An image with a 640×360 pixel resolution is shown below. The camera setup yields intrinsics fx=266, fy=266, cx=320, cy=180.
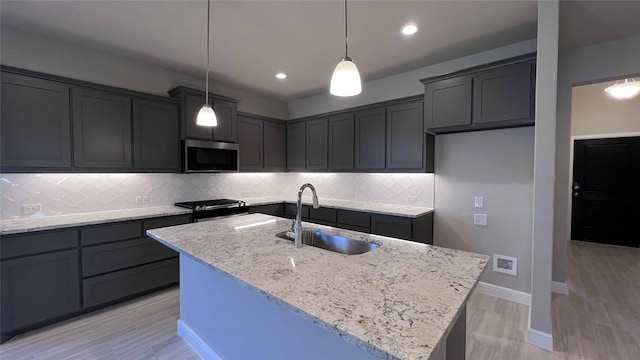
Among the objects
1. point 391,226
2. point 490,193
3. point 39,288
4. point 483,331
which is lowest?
point 483,331

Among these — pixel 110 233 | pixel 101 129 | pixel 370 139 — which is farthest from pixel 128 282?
pixel 370 139

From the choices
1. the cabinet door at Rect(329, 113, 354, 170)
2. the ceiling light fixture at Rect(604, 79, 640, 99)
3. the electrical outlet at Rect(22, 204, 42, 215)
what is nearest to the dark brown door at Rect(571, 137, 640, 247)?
the ceiling light fixture at Rect(604, 79, 640, 99)

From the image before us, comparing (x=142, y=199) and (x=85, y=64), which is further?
(x=142, y=199)

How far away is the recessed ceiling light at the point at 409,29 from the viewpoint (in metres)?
2.45

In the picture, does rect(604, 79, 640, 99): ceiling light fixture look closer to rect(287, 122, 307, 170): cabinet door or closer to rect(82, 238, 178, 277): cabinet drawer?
rect(287, 122, 307, 170): cabinet door

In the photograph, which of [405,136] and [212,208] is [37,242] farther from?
[405,136]

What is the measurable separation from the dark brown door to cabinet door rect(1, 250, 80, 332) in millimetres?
7772

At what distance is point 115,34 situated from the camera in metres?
2.60

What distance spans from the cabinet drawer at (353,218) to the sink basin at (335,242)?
1.44 m

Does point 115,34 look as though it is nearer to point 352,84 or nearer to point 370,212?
point 352,84

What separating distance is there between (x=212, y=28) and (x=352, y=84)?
176 cm

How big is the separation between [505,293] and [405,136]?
2.10m

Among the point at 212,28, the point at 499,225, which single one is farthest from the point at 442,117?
the point at 212,28

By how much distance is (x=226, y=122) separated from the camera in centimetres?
383
